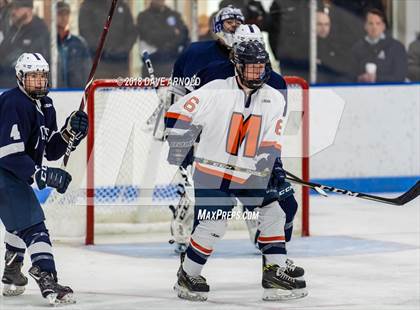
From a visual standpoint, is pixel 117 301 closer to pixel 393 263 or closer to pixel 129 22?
pixel 393 263

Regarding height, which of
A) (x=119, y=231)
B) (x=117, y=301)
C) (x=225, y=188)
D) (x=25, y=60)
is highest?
(x=25, y=60)

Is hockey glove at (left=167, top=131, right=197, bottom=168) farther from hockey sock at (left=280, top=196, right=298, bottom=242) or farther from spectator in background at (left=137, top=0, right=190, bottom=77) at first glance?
spectator in background at (left=137, top=0, right=190, bottom=77)

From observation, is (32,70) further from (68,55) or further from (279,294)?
(68,55)

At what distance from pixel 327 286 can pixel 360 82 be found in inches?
177

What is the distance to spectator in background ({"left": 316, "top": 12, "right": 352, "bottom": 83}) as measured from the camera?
36.1 feet

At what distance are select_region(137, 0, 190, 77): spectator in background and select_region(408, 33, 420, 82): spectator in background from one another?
1.86 m

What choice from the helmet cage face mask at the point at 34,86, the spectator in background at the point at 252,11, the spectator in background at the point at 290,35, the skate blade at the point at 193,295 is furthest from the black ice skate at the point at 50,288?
the spectator in background at the point at 290,35

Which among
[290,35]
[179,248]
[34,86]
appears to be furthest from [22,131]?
[290,35]

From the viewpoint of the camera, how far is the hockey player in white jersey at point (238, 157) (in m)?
6.34

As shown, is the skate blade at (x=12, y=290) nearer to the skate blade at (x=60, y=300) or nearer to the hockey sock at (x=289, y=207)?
the skate blade at (x=60, y=300)

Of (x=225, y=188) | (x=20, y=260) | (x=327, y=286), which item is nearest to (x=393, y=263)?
(x=327, y=286)

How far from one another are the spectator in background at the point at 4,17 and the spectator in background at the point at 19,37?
0.08ft

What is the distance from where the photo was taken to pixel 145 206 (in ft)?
29.4

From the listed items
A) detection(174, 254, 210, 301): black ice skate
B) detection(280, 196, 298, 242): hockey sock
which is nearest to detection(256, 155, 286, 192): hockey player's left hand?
detection(280, 196, 298, 242): hockey sock
